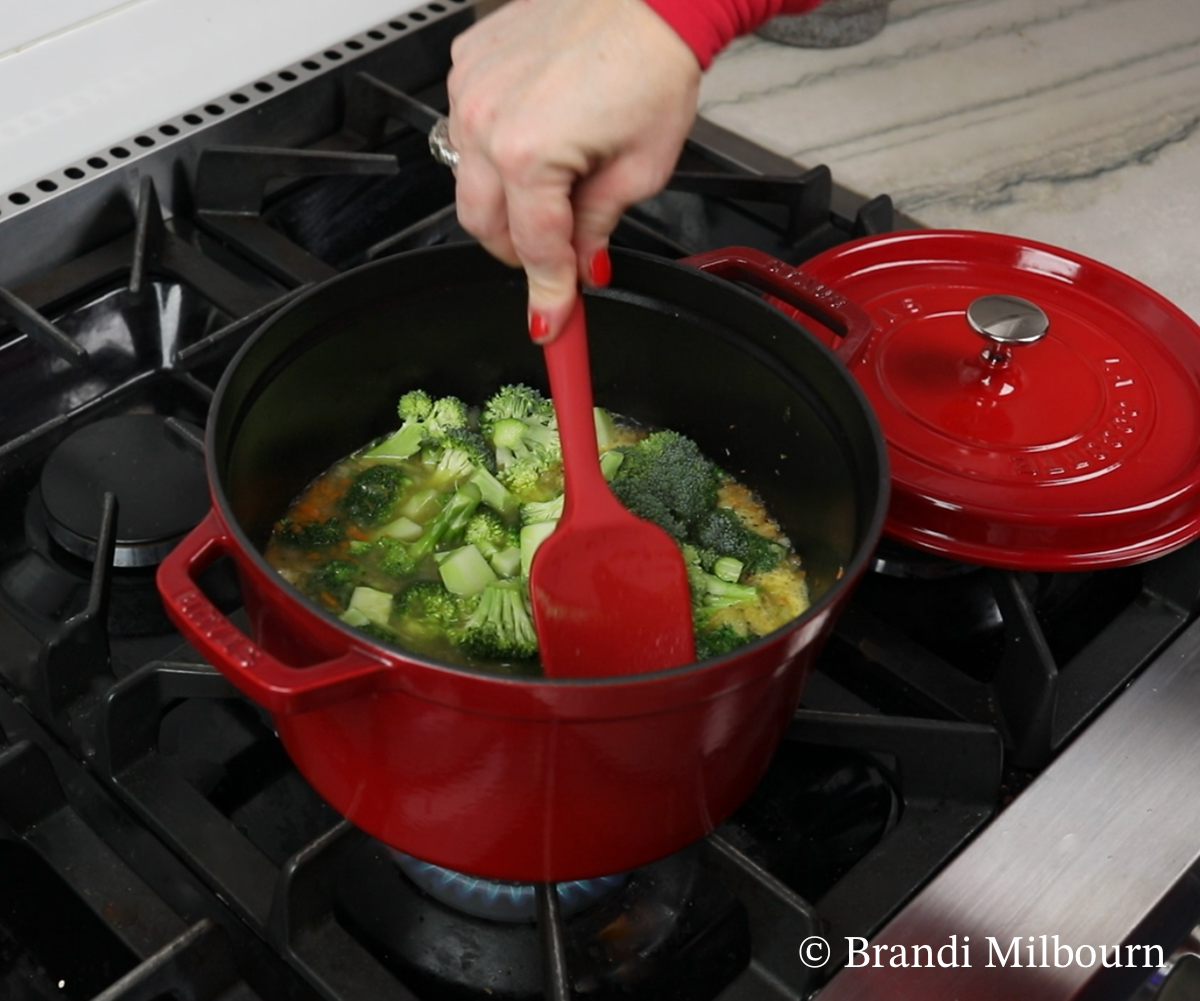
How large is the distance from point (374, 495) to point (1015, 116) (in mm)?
950

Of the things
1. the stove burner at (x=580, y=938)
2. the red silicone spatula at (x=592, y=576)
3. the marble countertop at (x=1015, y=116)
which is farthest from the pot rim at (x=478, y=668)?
the marble countertop at (x=1015, y=116)

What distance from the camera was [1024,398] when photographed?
1.03 meters

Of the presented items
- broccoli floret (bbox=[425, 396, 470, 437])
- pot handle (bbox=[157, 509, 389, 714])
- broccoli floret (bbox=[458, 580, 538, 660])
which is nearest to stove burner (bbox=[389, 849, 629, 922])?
broccoli floret (bbox=[458, 580, 538, 660])

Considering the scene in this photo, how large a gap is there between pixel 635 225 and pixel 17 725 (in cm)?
68

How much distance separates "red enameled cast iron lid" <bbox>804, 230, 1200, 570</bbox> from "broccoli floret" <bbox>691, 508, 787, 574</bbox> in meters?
0.10

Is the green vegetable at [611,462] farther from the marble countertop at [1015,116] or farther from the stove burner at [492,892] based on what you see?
the marble countertop at [1015,116]

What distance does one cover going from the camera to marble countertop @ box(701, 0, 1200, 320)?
139cm

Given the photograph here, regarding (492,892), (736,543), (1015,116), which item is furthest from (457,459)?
(1015,116)

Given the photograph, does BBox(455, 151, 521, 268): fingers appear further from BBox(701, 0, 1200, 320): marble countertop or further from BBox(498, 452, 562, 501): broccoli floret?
BBox(701, 0, 1200, 320): marble countertop

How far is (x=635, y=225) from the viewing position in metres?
1.21

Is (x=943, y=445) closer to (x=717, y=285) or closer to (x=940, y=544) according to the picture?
(x=940, y=544)

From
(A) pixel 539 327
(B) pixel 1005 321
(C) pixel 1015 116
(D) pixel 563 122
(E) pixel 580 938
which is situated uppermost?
(D) pixel 563 122

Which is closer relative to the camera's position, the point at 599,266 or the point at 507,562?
the point at 599,266

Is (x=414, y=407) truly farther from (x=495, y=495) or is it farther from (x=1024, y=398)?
(x=1024, y=398)
